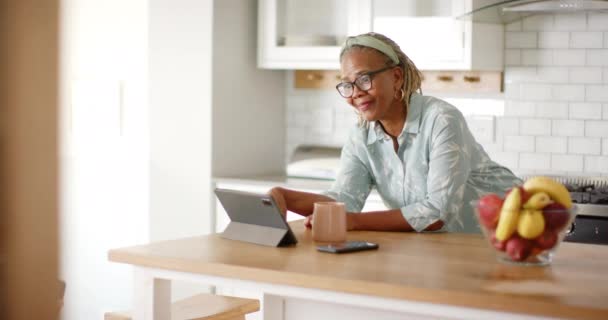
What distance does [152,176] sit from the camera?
4703 millimetres

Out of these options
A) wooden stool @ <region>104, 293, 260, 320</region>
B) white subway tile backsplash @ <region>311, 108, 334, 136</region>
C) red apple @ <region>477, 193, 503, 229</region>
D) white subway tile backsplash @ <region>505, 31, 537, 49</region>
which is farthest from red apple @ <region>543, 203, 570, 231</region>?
white subway tile backsplash @ <region>311, 108, 334, 136</region>

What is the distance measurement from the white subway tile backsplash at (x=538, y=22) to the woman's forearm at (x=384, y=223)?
2.09 metres

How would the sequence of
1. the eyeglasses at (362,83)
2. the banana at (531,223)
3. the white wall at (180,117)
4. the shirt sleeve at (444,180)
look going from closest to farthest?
the banana at (531,223), the shirt sleeve at (444,180), the eyeglasses at (362,83), the white wall at (180,117)

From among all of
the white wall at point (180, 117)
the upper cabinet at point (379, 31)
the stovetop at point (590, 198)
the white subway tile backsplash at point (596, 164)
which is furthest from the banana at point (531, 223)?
the white wall at point (180, 117)

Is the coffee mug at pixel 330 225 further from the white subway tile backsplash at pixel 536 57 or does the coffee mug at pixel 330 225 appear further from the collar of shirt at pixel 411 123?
the white subway tile backsplash at pixel 536 57

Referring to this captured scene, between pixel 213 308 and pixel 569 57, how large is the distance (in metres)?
2.33

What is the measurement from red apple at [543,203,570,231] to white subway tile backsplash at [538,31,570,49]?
102 inches

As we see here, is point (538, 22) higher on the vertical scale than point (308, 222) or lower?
higher

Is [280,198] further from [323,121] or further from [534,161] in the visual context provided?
[323,121]

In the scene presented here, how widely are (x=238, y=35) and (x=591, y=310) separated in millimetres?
3338

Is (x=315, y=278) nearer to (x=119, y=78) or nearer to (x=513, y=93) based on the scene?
(x=513, y=93)

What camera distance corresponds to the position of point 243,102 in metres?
4.82

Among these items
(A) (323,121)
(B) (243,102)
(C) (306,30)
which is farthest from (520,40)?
(B) (243,102)

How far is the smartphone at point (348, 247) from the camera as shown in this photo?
225 cm
